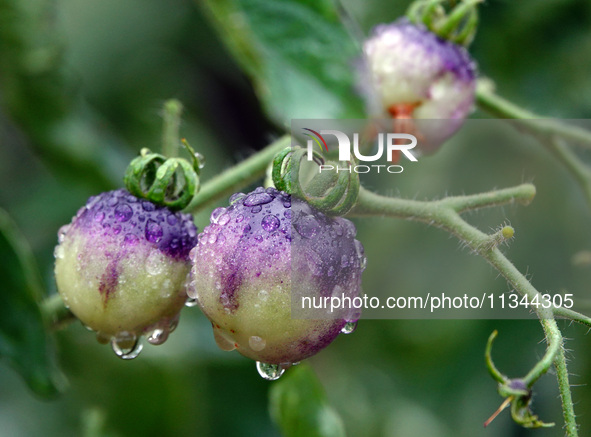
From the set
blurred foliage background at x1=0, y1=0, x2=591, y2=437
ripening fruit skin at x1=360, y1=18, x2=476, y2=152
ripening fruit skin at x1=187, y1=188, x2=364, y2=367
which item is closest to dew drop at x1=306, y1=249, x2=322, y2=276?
ripening fruit skin at x1=187, y1=188, x2=364, y2=367

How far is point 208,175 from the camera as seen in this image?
3.73 ft

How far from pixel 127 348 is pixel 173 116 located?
0.71ft

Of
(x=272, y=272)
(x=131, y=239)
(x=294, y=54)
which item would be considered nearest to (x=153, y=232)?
(x=131, y=239)

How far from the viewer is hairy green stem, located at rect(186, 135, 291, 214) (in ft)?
2.20

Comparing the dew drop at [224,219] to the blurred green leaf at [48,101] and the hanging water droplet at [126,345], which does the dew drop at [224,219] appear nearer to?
the hanging water droplet at [126,345]

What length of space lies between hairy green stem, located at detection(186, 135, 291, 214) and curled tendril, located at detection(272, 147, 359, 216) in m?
0.13

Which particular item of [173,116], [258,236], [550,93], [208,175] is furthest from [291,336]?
[550,93]

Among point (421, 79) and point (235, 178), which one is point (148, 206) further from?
point (421, 79)

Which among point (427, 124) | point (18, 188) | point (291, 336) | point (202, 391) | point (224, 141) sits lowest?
point (291, 336)

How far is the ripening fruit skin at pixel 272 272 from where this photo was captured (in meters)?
0.51

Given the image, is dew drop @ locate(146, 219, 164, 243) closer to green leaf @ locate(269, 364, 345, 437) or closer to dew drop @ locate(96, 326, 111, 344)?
dew drop @ locate(96, 326, 111, 344)

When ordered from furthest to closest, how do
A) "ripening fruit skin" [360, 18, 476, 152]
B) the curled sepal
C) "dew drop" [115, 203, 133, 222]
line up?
"ripening fruit skin" [360, 18, 476, 152] < "dew drop" [115, 203, 133, 222] < the curled sepal

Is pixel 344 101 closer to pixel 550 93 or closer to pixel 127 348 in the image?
pixel 127 348

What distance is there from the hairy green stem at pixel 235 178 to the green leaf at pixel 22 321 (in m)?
0.17
